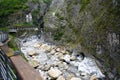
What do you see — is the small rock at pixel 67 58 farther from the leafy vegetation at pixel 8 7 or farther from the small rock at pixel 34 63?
the leafy vegetation at pixel 8 7

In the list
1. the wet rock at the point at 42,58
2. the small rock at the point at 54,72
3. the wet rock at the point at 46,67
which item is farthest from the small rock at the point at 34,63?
the small rock at the point at 54,72

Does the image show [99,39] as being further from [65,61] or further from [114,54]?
Answer: [65,61]

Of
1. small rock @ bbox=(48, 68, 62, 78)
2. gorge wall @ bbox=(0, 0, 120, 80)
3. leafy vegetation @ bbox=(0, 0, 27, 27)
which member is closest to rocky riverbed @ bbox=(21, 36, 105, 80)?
small rock @ bbox=(48, 68, 62, 78)

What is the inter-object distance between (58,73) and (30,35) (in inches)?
583

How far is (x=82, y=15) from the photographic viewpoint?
18797 millimetres

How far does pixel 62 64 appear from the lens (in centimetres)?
1727

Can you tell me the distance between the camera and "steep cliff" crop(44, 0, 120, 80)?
→ 13.1 metres

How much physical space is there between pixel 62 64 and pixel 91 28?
3822 millimetres

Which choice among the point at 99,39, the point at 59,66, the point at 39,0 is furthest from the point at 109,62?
the point at 39,0

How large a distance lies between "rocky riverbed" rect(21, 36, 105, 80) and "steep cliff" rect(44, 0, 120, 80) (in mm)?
789

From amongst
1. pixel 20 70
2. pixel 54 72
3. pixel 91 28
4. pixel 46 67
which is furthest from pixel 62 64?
pixel 20 70

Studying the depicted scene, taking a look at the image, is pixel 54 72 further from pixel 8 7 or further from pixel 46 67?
pixel 8 7

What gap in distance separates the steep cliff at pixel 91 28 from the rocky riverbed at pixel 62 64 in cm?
79

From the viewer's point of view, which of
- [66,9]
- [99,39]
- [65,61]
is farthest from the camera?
[66,9]
